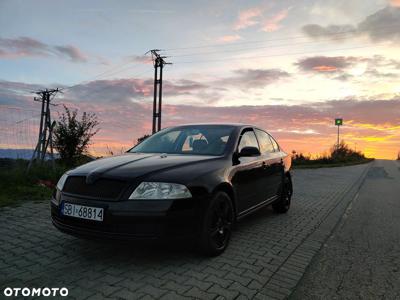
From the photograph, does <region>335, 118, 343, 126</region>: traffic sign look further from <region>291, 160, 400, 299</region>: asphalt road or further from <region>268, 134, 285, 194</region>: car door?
<region>268, 134, 285, 194</region>: car door

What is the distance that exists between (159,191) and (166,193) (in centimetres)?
8

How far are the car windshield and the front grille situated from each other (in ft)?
→ 4.88

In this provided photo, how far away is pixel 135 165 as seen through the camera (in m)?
4.31

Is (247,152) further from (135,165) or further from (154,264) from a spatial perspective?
(154,264)

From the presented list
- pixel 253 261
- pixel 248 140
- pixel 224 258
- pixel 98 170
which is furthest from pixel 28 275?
pixel 248 140

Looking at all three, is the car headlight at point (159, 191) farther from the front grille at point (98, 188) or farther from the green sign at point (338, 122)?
the green sign at point (338, 122)

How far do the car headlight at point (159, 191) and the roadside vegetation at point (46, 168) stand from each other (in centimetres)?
459

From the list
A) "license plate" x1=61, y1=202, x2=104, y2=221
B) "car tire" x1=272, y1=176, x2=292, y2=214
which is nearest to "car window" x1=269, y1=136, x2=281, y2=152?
"car tire" x1=272, y1=176, x2=292, y2=214

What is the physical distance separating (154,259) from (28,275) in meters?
1.31

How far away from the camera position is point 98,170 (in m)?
4.18

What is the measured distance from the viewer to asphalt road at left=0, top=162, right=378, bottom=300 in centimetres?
345

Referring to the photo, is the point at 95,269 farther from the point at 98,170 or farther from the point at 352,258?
the point at 352,258

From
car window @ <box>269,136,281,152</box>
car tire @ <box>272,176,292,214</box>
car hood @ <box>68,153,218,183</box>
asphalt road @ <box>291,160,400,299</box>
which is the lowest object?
asphalt road @ <box>291,160,400,299</box>

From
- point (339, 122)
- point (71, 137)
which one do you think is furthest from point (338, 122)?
point (71, 137)
